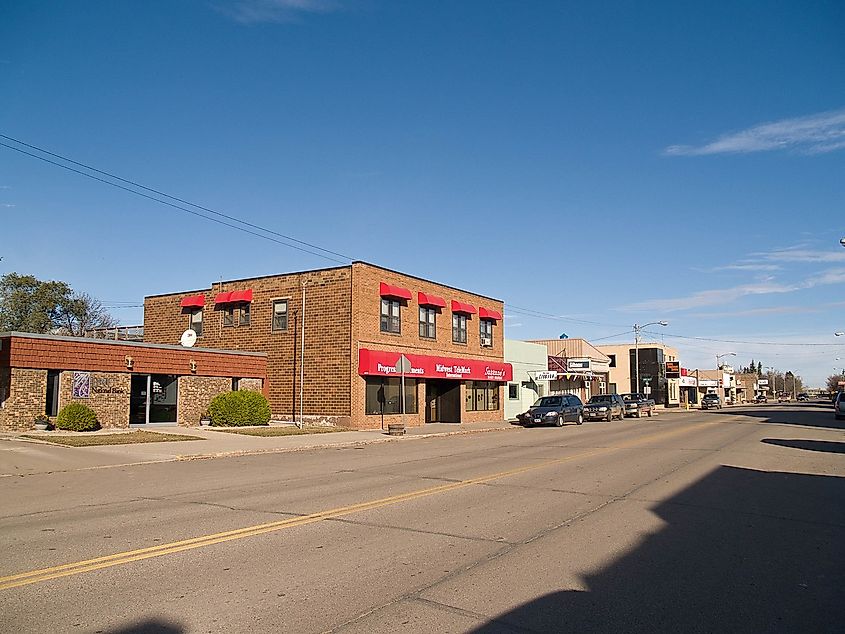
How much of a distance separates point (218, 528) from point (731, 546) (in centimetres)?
630

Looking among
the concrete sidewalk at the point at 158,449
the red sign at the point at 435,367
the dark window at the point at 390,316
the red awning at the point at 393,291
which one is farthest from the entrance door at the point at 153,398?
the red awning at the point at 393,291

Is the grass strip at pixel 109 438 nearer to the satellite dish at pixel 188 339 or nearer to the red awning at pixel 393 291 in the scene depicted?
the satellite dish at pixel 188 339

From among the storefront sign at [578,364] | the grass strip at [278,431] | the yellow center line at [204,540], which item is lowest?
the grass strip at [278,431]

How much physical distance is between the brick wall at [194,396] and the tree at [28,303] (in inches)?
1187

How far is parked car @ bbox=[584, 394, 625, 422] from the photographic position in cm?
4578

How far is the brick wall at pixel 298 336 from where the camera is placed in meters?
32.7

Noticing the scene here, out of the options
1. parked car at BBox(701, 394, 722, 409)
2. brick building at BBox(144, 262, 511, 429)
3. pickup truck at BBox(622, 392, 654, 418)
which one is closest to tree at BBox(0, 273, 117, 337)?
brick building at BBox(144, 262, 511, 429)

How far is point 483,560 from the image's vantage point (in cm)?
769

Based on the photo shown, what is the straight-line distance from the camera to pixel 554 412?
126 feet

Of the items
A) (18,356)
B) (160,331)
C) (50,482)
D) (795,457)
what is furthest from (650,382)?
(50,482)

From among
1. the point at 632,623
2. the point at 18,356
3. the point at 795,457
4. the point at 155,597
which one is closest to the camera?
the point at 632,623

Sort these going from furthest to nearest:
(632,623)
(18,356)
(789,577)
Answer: (18,356), (789,577), (632,623)

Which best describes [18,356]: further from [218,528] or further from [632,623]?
[632,623]

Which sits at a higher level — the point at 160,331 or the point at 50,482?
the point at 160,331
